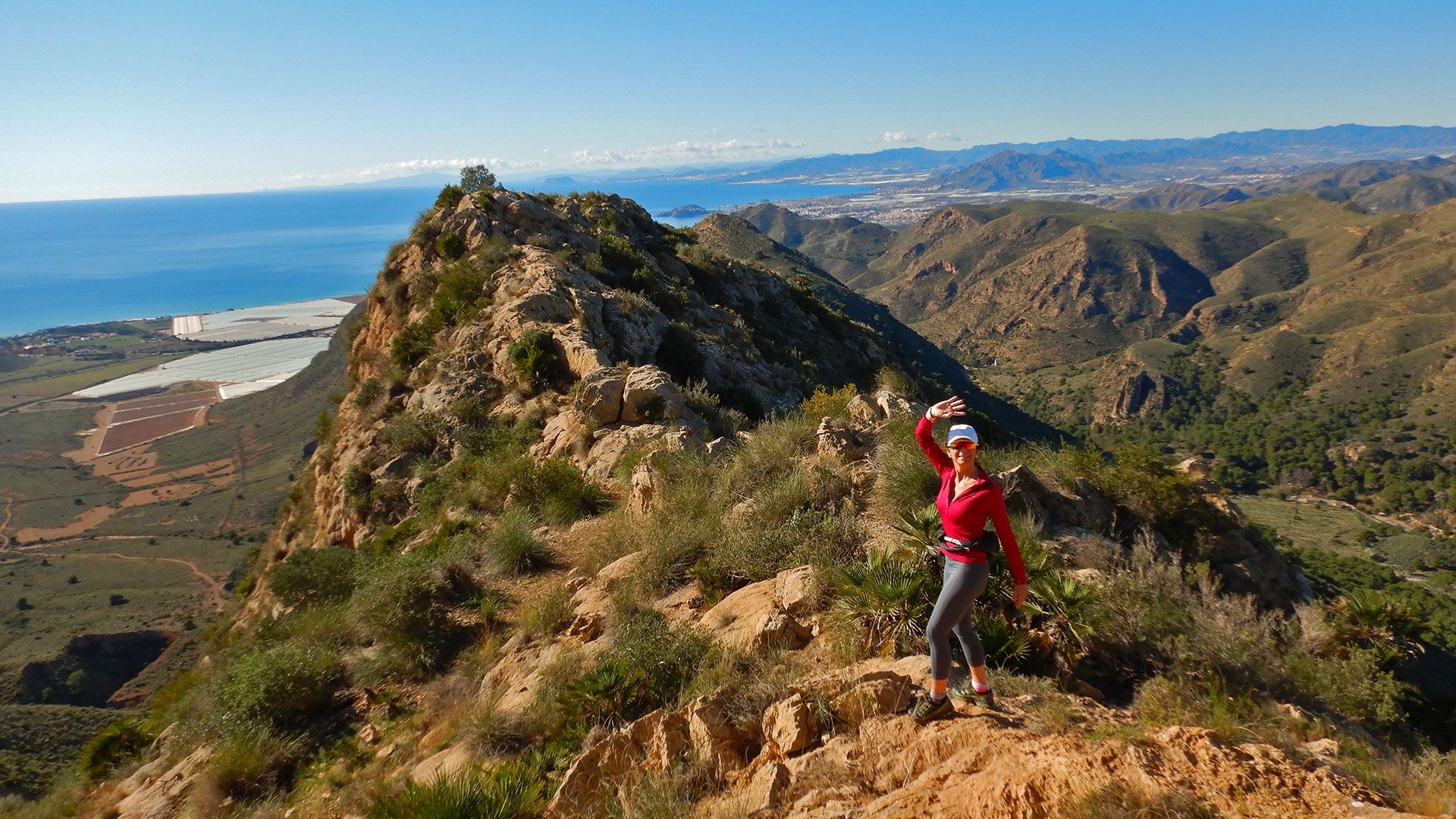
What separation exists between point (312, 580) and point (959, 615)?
8.12 meters

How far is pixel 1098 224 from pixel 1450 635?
13354 cm

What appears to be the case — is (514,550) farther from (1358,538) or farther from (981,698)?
(1358,538)

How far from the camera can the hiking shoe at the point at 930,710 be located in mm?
3461

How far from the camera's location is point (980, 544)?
145 inches

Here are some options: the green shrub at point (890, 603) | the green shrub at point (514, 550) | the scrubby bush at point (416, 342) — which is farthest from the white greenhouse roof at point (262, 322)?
the green shrub at point (890, 603)

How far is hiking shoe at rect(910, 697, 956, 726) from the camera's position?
3.46 meters

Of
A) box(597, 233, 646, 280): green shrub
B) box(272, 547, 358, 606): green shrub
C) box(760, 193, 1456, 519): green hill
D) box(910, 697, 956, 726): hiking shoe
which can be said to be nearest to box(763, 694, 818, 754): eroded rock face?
box(910, 697, 956, 726): hiking shoe

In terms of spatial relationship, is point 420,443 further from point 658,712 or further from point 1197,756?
point 1197,756

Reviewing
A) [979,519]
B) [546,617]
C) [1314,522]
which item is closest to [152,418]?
[546,617]

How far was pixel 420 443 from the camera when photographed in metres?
11.8

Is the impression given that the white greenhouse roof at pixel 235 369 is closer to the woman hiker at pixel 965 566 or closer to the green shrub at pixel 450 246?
the green shrub at pixel 450 246

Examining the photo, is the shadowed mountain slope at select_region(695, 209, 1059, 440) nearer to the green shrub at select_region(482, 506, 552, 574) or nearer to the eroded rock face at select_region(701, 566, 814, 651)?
the green shrub at select_region(482, 506, 552, 574)

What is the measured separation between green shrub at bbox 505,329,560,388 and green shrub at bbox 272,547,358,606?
4965 millimetres

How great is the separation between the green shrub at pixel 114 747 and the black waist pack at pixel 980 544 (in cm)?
913
